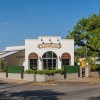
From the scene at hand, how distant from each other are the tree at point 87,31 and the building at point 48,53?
303cm

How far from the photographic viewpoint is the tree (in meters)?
45.7

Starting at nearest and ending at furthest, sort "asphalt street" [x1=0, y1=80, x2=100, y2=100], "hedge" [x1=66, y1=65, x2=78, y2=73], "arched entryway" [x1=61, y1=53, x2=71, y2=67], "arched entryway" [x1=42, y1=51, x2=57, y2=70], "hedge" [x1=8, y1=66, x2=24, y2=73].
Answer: "asphalt street" [x1=0, y1=80, x2=100, y2=100] → "hedge" [x1=66, y1=65, x2=78, y2=73] → "hedge" [x1=8, y1=66, x2=24, y2=73] → "arched entryway" [x1=42, y1=51, x2=57, y2=70] → "arched entryway" [x1=61, y1=53, x2=71, y2=67]

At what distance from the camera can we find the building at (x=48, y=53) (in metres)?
43.8

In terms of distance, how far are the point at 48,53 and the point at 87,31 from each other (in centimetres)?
674

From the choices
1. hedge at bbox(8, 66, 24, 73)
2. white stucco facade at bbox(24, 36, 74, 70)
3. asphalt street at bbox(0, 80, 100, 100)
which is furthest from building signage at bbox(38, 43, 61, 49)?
asphalt street at bbox(0, 80, 100, 100)

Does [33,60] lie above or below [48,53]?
below

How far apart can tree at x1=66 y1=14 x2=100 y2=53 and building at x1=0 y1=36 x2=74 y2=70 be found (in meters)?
3.03

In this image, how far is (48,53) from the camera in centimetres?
4459

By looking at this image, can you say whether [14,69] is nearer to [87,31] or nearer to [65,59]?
[65,59]

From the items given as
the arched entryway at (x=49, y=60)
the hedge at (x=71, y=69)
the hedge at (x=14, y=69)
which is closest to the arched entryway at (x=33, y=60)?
the arched entryway at (x=49, y=60)

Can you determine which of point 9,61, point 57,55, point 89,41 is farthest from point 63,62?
point 9,61

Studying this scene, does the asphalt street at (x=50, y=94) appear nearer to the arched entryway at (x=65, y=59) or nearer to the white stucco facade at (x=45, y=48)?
the white stucco facade at (x=45, y=48)

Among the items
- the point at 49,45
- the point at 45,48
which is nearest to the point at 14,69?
the point at 45,48

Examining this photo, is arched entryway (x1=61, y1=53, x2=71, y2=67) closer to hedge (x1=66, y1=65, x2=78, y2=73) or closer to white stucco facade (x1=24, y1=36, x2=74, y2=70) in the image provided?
white stucco facade (x1=24, y1=36, x2=74, y2=70)
